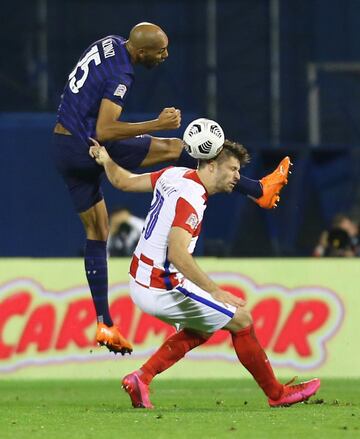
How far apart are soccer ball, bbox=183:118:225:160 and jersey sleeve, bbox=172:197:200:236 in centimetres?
39

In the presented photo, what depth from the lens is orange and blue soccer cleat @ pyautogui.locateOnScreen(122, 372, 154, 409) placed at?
1015 centimetres

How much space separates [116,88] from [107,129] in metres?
0.30

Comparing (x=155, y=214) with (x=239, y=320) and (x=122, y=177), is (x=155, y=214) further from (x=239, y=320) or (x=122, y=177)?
(x=239, y=320)

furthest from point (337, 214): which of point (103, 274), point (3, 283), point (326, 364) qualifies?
point (103, 274)

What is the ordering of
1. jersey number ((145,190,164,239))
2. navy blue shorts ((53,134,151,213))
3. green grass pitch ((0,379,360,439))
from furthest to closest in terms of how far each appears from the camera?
1. navy blue shorts ((53,134,151,213))
2. jersey number ((145,190,164,239))
3. green grass pitch ((0,379,360,439))

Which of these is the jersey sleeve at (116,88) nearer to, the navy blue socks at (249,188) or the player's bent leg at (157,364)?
the navy blue socks at (249,188)

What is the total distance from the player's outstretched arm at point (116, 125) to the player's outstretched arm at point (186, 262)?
0.98 meters

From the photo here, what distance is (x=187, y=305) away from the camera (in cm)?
1003

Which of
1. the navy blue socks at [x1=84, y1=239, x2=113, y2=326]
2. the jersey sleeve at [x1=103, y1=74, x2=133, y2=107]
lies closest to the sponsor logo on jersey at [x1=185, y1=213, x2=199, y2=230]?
the jersey sleeve at [x1=103, y1=74, x2=133, y2=107]

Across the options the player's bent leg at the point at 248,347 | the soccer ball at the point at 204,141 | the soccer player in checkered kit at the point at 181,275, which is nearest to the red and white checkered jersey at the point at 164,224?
the soccer player in checkered kit at the point at 181,275

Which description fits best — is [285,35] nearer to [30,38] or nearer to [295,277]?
[30,38]

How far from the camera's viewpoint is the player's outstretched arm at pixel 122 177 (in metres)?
10.1

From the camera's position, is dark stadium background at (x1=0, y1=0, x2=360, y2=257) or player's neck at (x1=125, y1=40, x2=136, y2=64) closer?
player's neck at (x1=125, y1=40, x2=136, y2=64)

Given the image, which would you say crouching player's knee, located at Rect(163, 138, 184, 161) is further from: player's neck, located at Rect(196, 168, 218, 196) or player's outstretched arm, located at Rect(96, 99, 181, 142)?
player's neck, located at Rect(196, 168, 218, 196)
